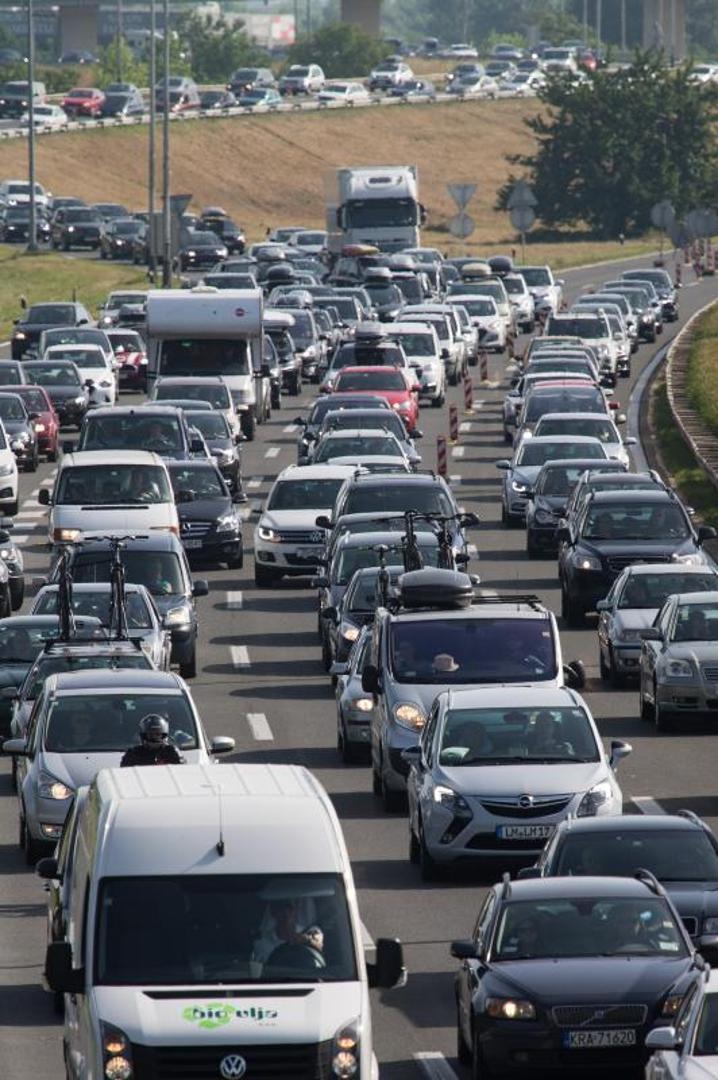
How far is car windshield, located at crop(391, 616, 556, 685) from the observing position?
2697cm

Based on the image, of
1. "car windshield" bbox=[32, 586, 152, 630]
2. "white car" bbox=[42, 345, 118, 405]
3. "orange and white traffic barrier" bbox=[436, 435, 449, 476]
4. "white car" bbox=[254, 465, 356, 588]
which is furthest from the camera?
"white car" bbox=[42, 345, 118, 405]

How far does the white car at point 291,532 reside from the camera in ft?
140

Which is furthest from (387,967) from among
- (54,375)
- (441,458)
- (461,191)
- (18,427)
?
(461,191)

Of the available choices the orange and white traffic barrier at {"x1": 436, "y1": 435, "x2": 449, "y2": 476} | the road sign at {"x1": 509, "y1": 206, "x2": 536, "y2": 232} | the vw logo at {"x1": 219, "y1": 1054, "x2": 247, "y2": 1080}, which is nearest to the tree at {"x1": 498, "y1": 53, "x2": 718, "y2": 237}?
the road sign at {"x1": 509, "y1": 206, "x2": 536, "y2": 232}

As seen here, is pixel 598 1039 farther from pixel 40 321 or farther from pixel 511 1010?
pixel 40 321

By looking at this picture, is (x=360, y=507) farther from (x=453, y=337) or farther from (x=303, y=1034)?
(x=453, y=337)

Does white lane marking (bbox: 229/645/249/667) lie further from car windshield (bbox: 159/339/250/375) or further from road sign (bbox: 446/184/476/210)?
road sign (bbox: 446/184/476/210)

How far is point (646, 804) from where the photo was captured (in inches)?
1019

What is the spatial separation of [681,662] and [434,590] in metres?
2.84


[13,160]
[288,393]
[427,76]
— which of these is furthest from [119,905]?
[427,76]

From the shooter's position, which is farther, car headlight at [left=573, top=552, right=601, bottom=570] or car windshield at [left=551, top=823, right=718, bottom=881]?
car headlight at [left=573, top=552, right=601, bottom=570]

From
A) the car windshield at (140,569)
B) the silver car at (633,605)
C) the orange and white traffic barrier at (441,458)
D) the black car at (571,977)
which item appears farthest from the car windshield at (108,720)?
the orange and white traffic barrier at (441,458)

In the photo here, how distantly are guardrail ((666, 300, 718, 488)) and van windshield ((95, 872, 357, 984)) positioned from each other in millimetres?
37262

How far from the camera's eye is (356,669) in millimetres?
29031
